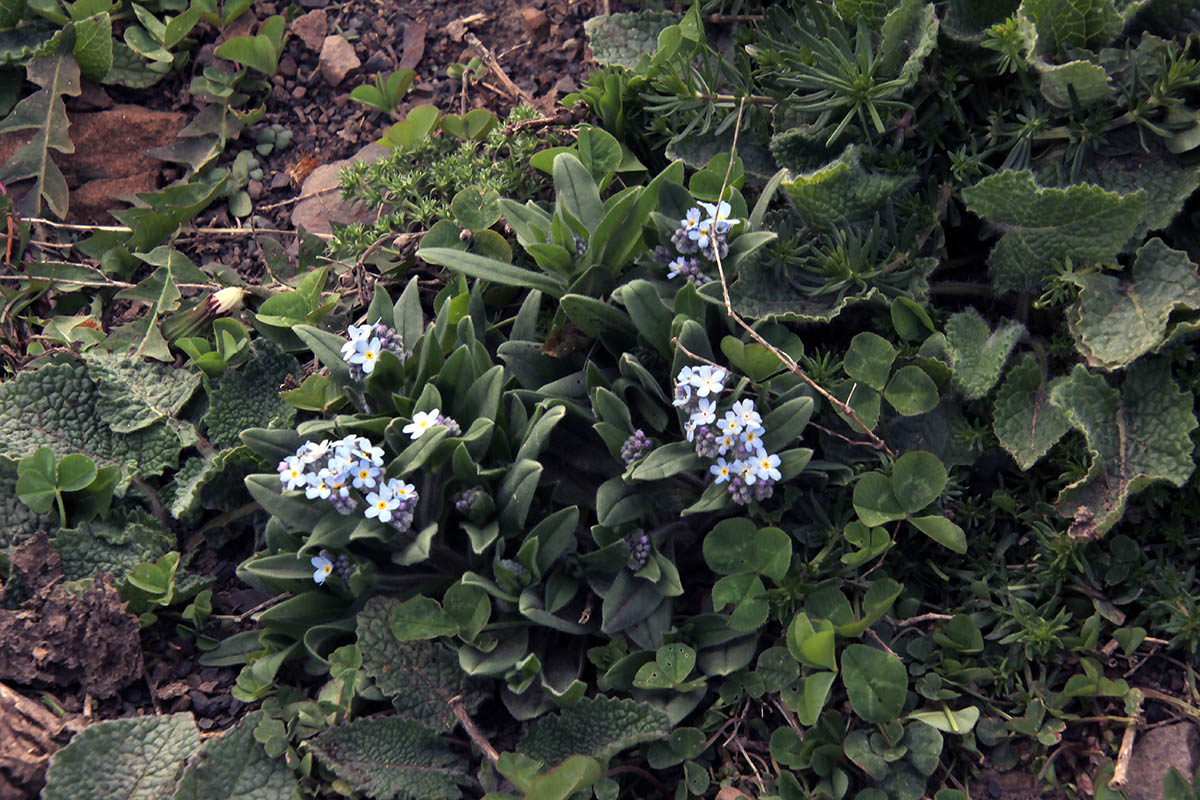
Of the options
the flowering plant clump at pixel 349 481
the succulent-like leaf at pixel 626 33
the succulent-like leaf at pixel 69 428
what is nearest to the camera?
the flowering plant clump at pixel 349 481

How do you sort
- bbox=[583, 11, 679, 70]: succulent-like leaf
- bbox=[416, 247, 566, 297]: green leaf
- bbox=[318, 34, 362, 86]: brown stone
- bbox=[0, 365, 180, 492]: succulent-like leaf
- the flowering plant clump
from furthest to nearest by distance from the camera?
bbox=[318, 34, 362, 86]: brown stone
bbox=[583, 11, 679, 70]: succulent-like leaf
bbox=[0, 365, 180, 492]: succulent-like leaf
bbox=[416, 247, 566, 297]: green leaf
the flowering plant clump

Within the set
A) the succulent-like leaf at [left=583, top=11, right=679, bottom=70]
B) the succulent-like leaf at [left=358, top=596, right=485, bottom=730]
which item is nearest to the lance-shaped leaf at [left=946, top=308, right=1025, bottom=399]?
the succulent-like leaf at [left=583, top=11, right=679, bottom=70]

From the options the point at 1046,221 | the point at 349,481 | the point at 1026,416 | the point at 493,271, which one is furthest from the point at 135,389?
the point at 1046,221

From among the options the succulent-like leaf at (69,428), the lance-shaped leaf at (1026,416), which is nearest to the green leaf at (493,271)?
the succulent-like leaf at (69,428)

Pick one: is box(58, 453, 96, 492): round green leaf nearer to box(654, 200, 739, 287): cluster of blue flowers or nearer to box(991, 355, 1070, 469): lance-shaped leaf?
box(654, 200, 739, 287): cluster of blue flowers

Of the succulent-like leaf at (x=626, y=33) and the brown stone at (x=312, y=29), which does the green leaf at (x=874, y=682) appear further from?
the brown stone at (x=312, y=29)

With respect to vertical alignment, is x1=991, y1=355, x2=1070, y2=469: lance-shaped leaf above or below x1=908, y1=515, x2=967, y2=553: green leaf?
above
